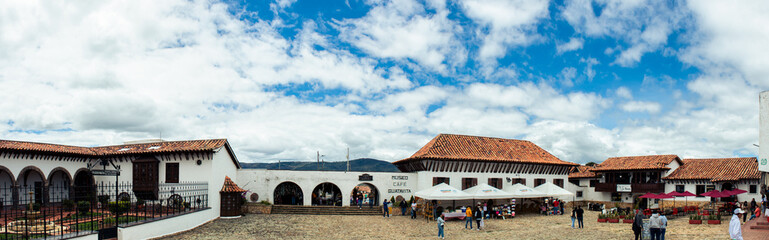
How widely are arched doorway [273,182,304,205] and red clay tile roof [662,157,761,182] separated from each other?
26.9 m

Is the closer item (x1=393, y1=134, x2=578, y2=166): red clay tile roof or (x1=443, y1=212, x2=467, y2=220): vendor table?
(x1=443, y1=212, x2=467, y2=220): vendor table

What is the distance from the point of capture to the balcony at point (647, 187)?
124 feet

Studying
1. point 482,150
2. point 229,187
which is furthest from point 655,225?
point 229,187

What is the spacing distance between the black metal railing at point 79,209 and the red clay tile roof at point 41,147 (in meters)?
1.90

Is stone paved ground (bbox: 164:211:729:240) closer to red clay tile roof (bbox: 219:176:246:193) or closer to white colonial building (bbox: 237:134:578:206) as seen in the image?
red clay tile roof (bbox: 219:176:246:193)

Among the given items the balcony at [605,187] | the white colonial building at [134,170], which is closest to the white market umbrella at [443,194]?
the white colonial building at [134,170]

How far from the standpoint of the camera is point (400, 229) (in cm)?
2272

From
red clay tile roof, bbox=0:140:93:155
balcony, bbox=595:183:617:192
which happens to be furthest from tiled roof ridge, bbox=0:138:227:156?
balcony, bbox=595:183:617:192

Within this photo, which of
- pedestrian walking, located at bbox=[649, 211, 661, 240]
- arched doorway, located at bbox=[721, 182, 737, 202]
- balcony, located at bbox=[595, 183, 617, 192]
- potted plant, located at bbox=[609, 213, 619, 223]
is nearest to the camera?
pedestrian walking, located at bbox=[649, 211, 661, 240]

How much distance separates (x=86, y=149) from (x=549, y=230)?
26.1m

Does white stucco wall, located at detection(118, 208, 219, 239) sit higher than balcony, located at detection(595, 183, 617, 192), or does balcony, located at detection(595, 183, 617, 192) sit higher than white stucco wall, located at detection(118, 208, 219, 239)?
white stucco wall, located at detection(118, 208, 219, 239)

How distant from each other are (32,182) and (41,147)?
102 inches

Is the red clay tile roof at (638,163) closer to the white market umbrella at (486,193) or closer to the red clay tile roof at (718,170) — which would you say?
the red clay tile roof at (718,170)

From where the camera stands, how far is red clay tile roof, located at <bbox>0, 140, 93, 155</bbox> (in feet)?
78.2
